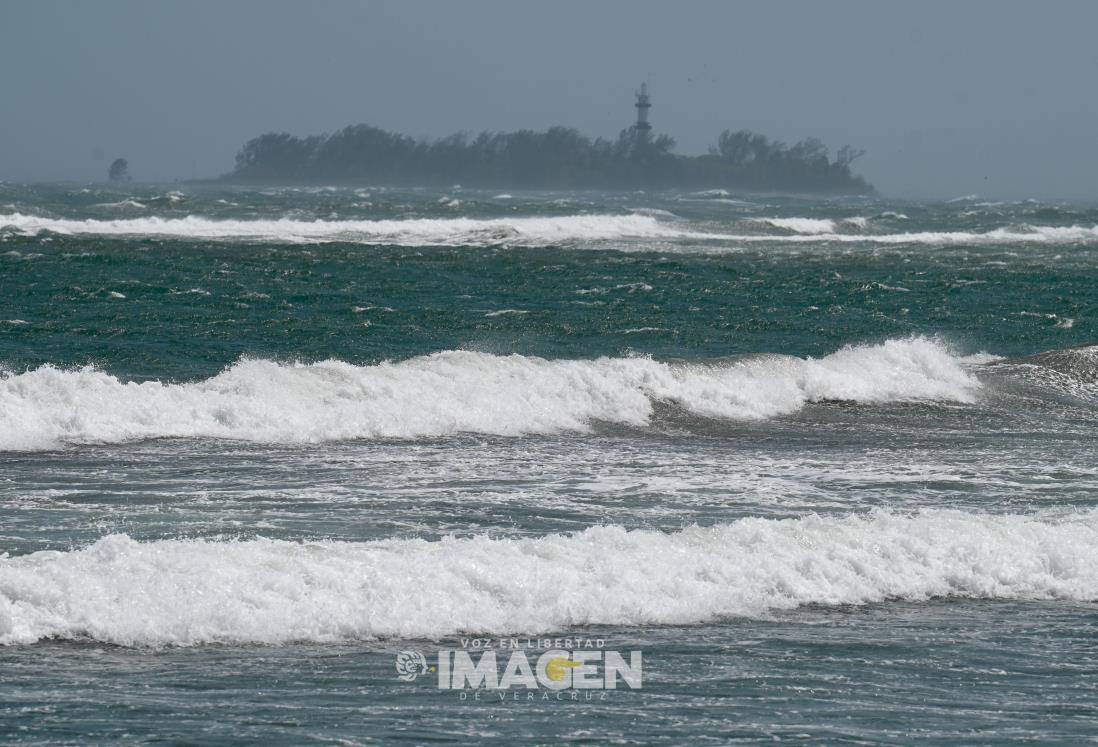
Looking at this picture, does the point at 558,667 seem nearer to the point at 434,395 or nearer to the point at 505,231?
the point at 434,395

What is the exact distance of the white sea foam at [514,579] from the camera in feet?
29.8

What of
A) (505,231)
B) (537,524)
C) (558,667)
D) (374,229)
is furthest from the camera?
(374,229)

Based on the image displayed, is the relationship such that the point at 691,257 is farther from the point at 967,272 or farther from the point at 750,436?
the point at 750,436

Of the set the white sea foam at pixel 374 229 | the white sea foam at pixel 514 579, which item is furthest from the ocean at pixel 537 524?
the white sea foam at pixel 374 229

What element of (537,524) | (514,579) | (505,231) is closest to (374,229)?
(505,231)

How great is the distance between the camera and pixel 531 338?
2723 cm

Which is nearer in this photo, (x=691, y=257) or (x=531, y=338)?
(x=531, y=338)

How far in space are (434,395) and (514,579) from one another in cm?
922

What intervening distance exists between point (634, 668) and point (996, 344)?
2143cm

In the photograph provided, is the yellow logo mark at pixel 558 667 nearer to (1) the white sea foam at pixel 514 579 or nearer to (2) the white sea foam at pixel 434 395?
(1) the white sea foam at pixel 514 579

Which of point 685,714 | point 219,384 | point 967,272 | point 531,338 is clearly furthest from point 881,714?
point 967,272

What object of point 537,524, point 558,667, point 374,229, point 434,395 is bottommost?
point 558,667

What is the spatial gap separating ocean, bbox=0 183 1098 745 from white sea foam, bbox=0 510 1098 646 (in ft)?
0.09

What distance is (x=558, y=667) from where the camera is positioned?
28.6ft
